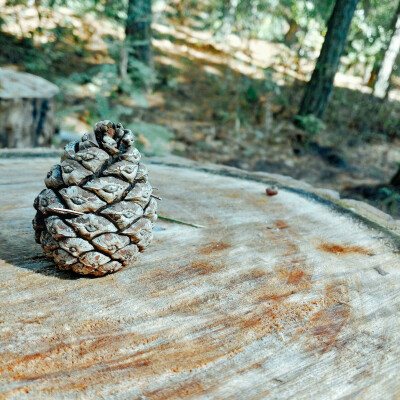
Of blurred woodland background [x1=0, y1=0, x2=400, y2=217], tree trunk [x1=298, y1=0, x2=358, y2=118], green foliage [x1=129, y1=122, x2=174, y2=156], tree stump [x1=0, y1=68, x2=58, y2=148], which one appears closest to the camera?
tree stump [x1=0, y1=68, x2=58, y2=148]

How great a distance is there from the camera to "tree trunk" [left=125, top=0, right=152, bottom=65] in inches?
198

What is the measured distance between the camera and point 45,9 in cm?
568

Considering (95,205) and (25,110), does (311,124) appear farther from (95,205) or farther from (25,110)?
(95,205)

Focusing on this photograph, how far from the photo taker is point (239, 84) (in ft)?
22.4

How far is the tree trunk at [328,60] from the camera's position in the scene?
17.2ft

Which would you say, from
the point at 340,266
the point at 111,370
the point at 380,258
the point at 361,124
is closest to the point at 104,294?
the point at 111,370

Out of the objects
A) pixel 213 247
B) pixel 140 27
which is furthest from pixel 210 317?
pixel 140 27

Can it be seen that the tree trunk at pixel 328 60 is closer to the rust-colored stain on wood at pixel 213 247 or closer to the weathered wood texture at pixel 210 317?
the weathered wood texture at pixel 210 317

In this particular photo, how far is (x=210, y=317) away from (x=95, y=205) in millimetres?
409

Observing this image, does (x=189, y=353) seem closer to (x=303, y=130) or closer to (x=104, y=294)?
(x=104, y=294)

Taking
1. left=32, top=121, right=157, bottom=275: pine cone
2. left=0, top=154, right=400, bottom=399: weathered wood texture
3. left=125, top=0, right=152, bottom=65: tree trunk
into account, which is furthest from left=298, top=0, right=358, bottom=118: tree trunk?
left=32, top=121, right=157, bottom=275: pine cone

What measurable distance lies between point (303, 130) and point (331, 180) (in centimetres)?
120

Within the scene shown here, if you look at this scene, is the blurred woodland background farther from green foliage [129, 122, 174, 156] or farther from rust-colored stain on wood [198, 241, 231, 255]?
rust-colored stain on wood [198, 241, 231, 255]

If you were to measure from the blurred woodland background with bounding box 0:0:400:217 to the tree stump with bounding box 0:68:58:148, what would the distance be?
3.68 feet
